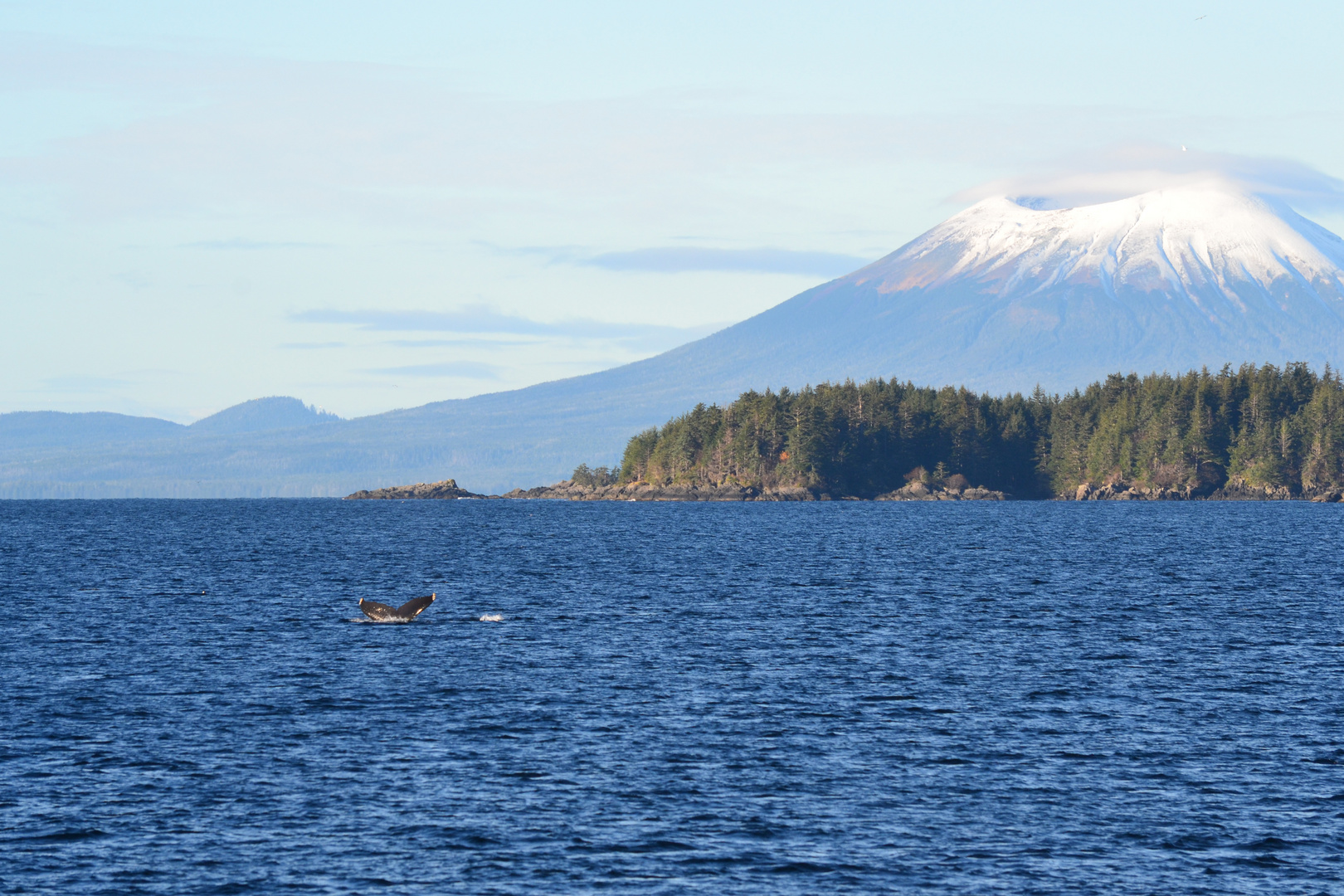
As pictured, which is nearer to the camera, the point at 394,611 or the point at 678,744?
the point at 678,744

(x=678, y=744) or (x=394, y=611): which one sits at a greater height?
(x=394, y=611)

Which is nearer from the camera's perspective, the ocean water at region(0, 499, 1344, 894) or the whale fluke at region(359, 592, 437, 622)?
the ocean water at region(0, 499, 1344, 894)

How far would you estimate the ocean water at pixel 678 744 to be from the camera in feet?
99.6

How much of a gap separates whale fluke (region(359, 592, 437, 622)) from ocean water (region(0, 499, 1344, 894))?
0.78 m

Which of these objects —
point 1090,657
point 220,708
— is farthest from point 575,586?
point 220,708

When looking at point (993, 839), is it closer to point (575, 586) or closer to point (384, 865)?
point (384, 865)

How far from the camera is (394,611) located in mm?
74375

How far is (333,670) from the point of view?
56.5 metres

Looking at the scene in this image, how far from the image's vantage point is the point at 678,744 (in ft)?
138

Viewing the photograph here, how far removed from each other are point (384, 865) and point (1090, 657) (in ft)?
125

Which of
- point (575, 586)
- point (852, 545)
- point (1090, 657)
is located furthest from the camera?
point (852, 545)

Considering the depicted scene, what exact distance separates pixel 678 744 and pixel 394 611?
116 ft

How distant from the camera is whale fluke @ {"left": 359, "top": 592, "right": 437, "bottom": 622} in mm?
74250

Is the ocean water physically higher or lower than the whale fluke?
lower
